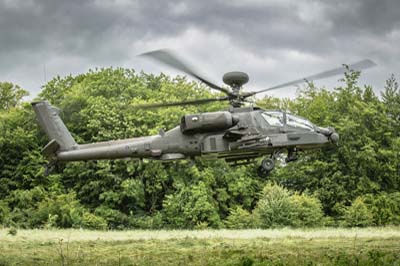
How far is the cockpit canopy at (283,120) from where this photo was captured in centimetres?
1878

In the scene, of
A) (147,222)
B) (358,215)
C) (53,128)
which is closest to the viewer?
(53,128)

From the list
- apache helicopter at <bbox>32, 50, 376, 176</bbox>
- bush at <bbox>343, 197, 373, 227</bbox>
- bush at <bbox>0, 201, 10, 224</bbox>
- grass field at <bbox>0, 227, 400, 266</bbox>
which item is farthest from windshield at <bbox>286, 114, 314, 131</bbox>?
bush at <bbox>0, 201, 10, 224</bbox>

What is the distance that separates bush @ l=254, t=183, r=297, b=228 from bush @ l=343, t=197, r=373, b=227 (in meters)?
5.19

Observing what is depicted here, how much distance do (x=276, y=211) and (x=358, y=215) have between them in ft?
22.8

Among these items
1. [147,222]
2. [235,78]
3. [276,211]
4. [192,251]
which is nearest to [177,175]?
[147,222]

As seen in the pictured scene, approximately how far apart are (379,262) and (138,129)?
3423 cm

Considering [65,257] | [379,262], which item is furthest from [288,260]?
[65,257]

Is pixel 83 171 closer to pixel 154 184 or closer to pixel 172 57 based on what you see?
pixel 154 184

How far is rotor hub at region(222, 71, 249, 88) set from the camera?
1739 cm

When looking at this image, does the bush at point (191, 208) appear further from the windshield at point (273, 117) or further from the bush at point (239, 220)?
the windshield at point (273, 117)

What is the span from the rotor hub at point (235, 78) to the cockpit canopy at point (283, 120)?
1.64m

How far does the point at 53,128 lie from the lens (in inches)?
848

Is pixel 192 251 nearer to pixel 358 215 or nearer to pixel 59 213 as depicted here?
pixel 59 213

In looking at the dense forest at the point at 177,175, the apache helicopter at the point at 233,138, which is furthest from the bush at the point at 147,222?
the apache helicopter at the point at 233,138
